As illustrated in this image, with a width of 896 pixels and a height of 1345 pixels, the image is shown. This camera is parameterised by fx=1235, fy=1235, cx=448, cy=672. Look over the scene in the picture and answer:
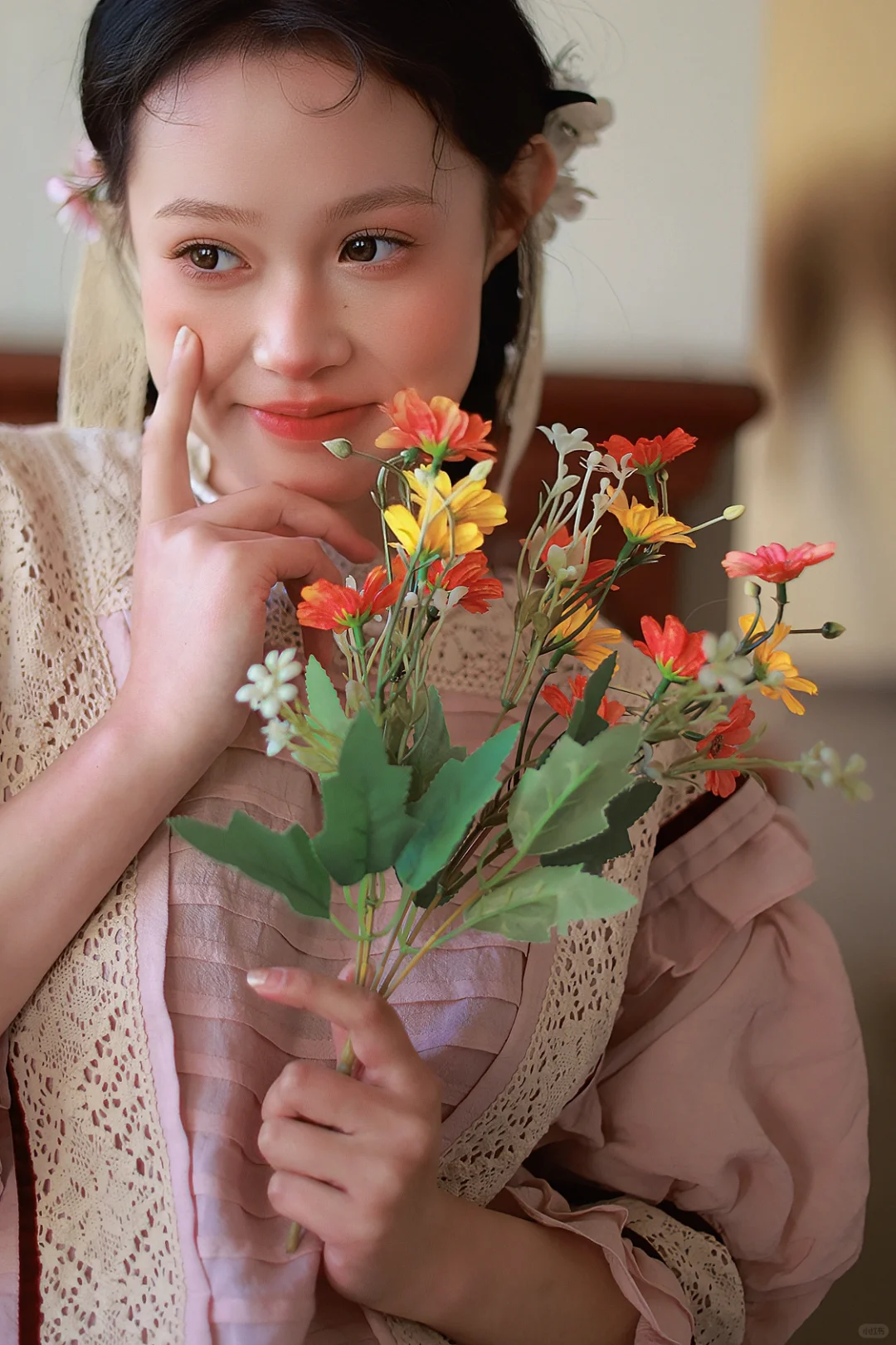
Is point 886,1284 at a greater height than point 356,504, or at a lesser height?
lesser

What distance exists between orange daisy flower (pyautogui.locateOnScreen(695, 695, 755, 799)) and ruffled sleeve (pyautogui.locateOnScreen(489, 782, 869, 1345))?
1.17 feet

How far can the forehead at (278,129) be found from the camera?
0.68 meters

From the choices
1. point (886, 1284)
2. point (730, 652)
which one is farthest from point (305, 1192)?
point (886, 1284)

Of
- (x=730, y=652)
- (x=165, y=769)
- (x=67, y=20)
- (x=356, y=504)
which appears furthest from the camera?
(x=67, y=20)

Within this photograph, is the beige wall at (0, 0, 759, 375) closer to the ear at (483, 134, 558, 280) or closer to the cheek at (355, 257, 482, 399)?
the ear at (483, 134, 558, 280)

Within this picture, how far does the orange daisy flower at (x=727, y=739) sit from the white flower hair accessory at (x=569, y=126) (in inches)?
22.0

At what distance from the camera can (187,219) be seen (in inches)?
27.7

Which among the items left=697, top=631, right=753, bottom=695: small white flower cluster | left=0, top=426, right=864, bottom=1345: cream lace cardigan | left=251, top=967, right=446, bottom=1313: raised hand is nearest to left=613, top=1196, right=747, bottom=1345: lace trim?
left=0, top=426, right=864, bottom=1345: cream lace cardigan

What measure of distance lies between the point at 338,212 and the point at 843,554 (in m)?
1.42

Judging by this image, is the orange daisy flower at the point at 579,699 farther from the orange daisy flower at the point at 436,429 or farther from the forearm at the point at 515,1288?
the forearm at the point at 515,1288

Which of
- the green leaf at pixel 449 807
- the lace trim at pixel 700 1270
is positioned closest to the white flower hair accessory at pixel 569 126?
the green leaf at pixel 449 807

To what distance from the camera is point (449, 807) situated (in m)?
0.46

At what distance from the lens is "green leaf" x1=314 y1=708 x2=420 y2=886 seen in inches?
17.0

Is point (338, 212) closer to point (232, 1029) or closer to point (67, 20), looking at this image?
point (232, 1029)
